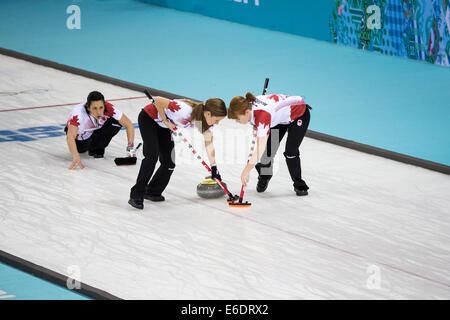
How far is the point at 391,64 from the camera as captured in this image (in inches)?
520

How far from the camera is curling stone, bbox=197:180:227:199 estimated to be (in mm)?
7156

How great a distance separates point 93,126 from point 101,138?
174mm

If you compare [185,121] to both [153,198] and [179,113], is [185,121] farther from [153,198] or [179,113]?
[153,198]

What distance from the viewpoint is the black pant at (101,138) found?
26.9 feet

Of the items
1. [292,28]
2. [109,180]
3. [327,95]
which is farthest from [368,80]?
[109,180]

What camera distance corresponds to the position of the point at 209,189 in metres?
7.15

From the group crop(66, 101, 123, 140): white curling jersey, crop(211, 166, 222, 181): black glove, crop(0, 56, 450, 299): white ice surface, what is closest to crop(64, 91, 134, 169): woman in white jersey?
crop(66, 101, 123, 140): white curling jersey

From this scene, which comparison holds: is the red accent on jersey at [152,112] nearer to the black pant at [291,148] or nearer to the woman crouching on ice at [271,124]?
the woman crouching on ice at [271,124]

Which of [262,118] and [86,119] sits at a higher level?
[262,118]

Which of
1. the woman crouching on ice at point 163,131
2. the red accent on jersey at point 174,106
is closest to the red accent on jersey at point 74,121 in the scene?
the woman crouching on ice at point 163,131

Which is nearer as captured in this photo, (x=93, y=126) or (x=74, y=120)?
(x=74, y=120)

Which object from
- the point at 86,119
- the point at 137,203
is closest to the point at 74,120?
the point at 86,119

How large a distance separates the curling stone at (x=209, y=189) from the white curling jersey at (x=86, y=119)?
57.4 inches
